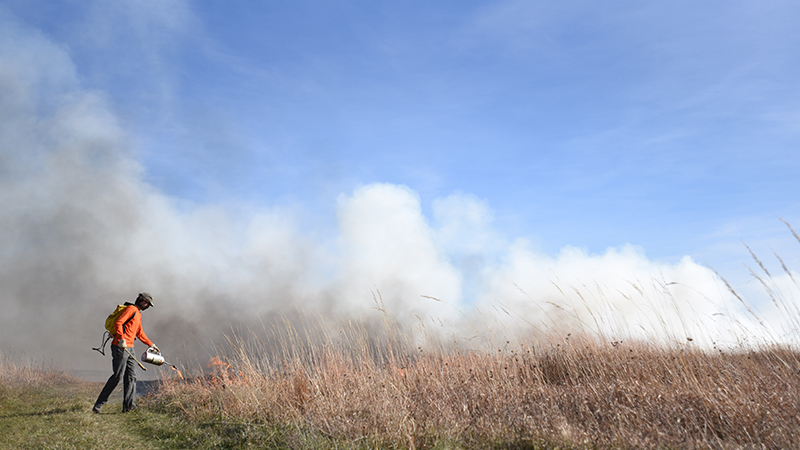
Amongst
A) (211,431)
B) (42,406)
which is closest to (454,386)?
(211,431)

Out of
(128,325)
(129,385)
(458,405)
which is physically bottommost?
(458,405)

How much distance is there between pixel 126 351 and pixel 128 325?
1.81ft

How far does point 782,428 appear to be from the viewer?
160 inches

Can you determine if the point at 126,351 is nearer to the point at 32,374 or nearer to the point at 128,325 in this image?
the point at 128,325

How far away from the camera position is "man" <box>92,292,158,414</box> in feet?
29.0

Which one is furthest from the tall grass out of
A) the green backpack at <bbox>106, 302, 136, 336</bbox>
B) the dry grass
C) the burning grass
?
the dry grass

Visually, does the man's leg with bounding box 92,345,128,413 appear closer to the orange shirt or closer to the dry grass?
the orange shirt

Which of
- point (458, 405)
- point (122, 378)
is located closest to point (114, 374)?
point (122, 378)

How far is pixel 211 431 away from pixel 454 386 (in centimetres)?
403

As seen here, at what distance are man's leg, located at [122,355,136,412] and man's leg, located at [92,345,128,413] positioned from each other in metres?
0.14

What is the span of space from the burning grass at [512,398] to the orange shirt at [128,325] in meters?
1.82

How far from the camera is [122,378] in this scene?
9.23m

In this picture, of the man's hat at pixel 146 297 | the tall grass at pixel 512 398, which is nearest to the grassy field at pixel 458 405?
the tall grass at pixel 512 398

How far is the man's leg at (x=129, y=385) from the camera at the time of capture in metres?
9.25
